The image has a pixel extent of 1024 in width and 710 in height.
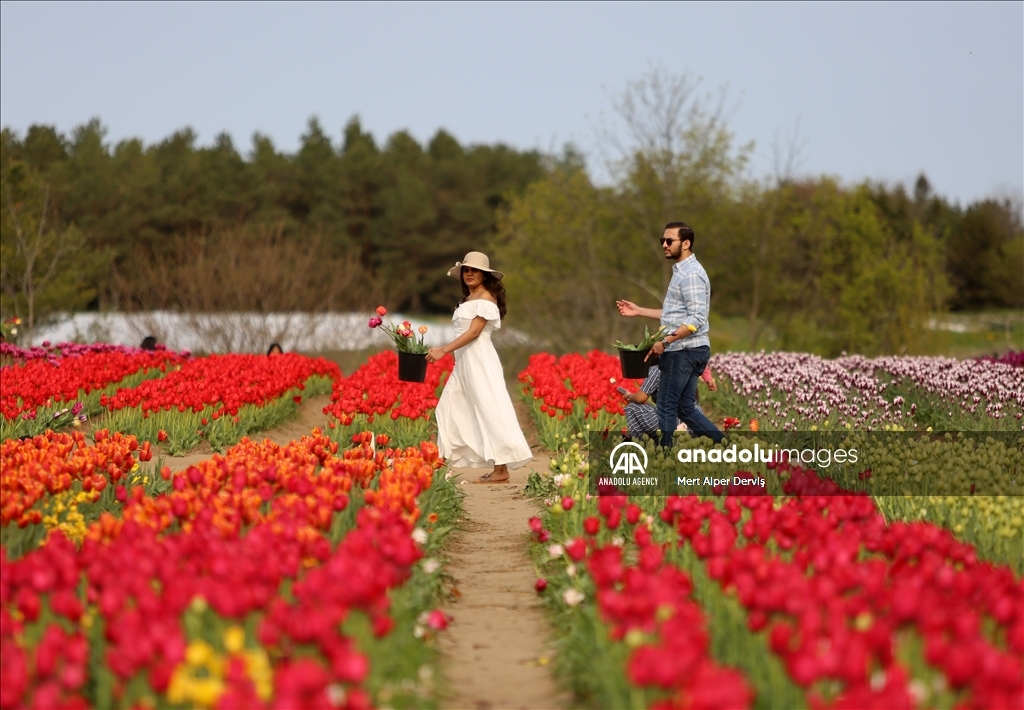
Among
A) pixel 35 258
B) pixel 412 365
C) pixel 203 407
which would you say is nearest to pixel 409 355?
pixel 412 365

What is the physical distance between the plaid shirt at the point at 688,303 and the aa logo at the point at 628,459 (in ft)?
2.78

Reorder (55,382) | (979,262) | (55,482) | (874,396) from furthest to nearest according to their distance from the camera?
(979,262) < (874,396) < (55,382) < (55,482)

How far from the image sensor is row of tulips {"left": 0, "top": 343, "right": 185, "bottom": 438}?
10734 millimetres

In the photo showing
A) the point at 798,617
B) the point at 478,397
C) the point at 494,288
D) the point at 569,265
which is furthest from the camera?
the point at 569,265

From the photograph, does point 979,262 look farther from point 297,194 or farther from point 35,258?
point 35,258

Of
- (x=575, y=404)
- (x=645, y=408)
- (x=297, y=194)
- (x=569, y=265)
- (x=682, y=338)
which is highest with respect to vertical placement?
(x=297, y=194)

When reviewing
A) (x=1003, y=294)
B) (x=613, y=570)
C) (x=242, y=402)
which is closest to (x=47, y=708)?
(x=613, y=570)

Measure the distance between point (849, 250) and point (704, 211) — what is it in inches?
189

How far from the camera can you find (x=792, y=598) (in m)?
3.45

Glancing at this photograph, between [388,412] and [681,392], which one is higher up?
[681,392]

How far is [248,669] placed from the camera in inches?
117

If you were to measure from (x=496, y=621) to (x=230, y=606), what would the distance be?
220 cm

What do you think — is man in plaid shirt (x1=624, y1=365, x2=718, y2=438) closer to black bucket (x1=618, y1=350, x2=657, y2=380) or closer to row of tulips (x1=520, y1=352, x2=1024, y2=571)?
black bucket (x1=618, y1=350, x2=657, y2=380)

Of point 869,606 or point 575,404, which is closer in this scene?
point 869,606
